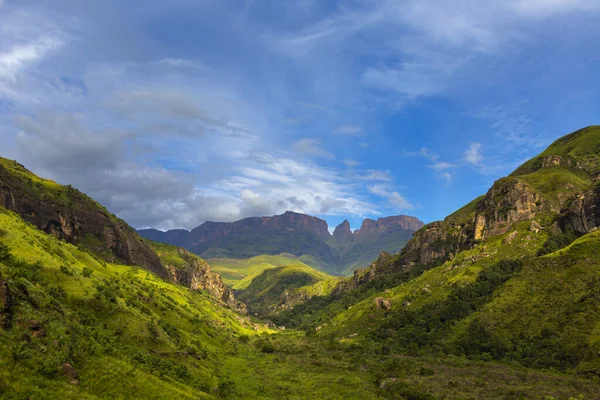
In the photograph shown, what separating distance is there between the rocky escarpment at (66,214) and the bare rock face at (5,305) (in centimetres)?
10781

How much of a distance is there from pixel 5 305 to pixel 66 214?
133 m

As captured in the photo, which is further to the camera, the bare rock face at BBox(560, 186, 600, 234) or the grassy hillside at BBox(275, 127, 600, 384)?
the bare rock face at BBox(560, 186, 600, 234)

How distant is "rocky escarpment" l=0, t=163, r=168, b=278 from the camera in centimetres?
12338

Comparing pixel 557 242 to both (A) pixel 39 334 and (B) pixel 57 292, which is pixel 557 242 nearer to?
(B) pixel 57 292

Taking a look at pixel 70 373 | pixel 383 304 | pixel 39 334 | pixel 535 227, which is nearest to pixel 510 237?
pixel 535 227

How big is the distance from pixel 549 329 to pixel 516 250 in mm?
72659

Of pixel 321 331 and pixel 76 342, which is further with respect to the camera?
pixel 321 331

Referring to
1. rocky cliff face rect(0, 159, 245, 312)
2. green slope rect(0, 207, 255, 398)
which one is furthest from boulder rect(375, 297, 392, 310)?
rocky cliff face rect(0, 159, 245, 312)

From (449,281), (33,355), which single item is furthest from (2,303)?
(449,281)

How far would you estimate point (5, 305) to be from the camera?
28.9 m

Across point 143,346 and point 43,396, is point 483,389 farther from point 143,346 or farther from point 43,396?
point 43,396

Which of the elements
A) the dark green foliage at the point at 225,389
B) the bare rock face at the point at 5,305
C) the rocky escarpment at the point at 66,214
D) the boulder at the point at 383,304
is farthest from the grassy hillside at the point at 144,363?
the boulder at the point at 383,304

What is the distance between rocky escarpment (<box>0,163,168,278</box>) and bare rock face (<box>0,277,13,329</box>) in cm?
10781

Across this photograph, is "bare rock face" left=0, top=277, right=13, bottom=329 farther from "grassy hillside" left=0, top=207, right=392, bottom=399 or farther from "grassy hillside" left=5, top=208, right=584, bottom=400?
"grassy hillside" left=5, top=208, right=584, bottom=400
